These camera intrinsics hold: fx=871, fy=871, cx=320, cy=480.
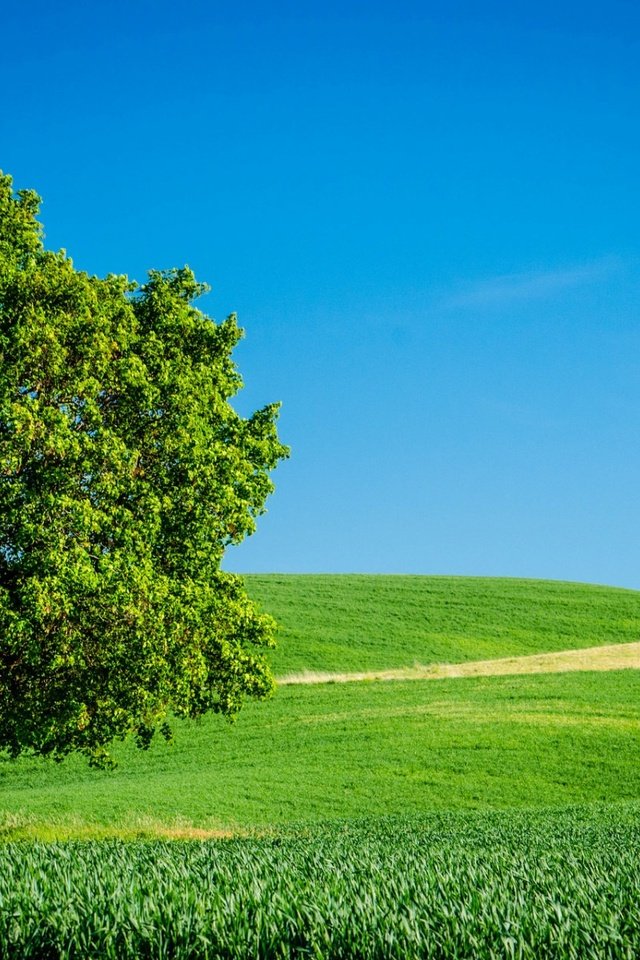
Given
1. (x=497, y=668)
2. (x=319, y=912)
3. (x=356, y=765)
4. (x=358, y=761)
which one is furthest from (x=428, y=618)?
(x=319, y=912)

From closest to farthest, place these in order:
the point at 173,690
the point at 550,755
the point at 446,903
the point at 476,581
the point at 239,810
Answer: the point at 446,903
the point at 173,690
the point at 239,810
the point at 550,755
the point at 476,581

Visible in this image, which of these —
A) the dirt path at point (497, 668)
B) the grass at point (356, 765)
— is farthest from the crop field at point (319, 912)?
the dirt path at point (497, 668)

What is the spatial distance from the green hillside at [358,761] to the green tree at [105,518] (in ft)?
12.4

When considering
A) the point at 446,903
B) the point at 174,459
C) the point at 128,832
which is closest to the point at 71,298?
the point at 174,459

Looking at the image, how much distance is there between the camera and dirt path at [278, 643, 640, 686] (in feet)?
214

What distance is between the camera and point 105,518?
70.2ft

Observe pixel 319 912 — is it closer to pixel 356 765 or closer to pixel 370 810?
pixel 370 810

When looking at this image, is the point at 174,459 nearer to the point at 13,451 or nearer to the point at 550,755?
the point at 13,451

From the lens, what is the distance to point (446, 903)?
23.6 ft

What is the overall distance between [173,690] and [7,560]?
5.50 metres

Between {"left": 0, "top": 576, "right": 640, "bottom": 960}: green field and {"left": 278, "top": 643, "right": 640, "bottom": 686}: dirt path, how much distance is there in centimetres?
270

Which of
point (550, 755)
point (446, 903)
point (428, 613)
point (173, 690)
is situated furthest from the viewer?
point (428, 613)

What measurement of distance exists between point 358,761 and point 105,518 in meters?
23.9

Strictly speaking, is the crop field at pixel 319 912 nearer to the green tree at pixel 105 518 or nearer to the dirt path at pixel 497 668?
the green tree at pixel 105 518
